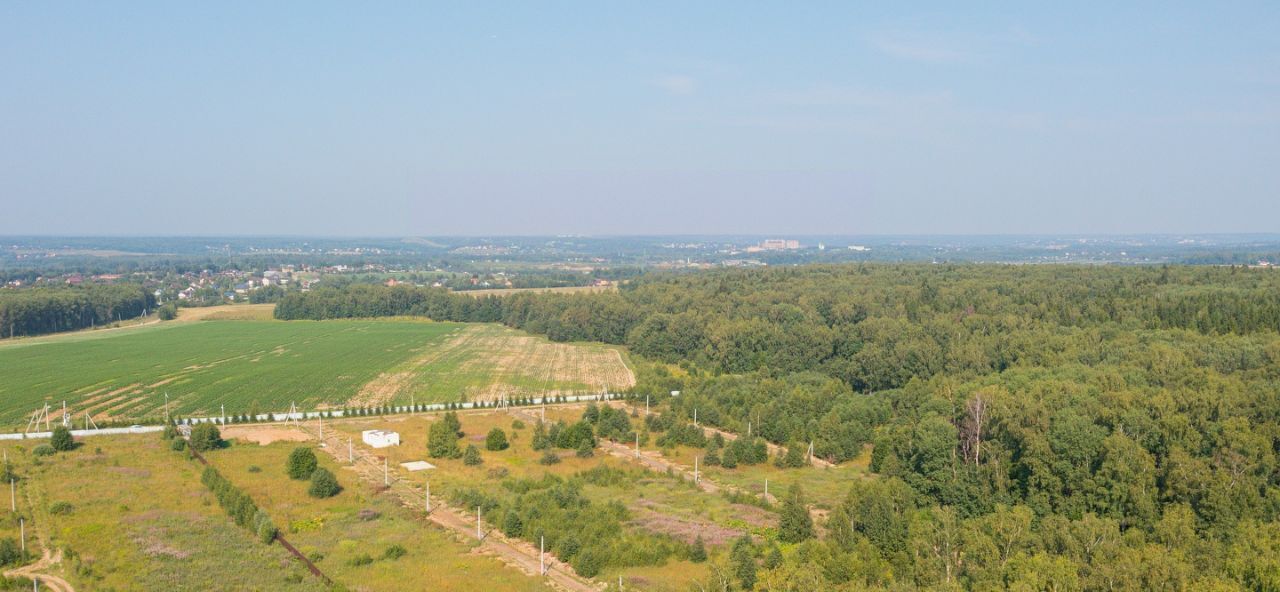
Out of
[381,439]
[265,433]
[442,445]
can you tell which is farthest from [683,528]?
[265,433]

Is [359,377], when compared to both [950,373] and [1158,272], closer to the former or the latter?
[950,373]

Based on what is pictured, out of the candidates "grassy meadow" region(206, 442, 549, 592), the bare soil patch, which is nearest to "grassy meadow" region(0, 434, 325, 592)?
"grassy meadow" region(206, 442, 549, 592)

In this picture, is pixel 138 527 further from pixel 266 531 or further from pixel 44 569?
pixel 266 531

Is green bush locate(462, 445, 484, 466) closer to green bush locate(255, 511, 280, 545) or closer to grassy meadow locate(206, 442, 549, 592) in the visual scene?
grassy meadow locate(206, 442, 549, 592)

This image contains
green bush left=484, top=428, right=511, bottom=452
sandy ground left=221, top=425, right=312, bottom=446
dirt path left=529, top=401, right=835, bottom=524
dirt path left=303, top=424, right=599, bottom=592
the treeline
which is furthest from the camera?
the treeline

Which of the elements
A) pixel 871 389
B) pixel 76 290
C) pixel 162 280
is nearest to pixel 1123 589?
pixel 871 389

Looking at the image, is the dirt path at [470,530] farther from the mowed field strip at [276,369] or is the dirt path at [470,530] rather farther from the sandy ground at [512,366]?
the sandy ground at [512,366]

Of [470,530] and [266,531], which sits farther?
[470,530]
